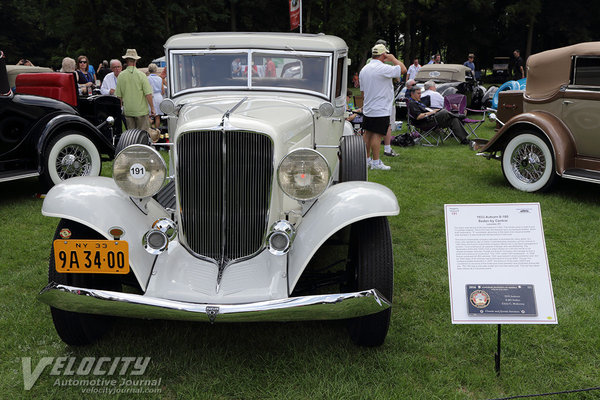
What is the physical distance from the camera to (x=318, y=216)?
119 inches

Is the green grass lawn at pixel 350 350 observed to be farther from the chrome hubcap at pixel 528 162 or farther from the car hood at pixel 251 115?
the chrome hubcap at pixel 528 162

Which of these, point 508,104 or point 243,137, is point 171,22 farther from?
point 243,137

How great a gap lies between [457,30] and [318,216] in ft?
118

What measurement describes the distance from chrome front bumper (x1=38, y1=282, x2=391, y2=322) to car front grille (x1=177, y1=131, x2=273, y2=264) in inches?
24.2

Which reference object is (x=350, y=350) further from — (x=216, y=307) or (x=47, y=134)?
(x=47, y=134)

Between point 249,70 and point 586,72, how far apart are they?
4.47m

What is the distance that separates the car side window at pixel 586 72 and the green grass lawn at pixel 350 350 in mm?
2744

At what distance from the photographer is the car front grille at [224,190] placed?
2.99 m

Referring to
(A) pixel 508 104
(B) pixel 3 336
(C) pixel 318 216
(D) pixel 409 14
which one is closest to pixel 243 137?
(C) pixel 318 216

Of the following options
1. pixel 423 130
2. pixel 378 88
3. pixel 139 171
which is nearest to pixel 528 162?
pixel 378 88

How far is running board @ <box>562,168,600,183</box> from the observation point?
599 cm

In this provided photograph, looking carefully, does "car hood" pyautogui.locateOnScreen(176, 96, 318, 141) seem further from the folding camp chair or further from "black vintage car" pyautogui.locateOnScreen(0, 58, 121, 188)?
the folding camp chair

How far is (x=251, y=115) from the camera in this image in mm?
3289
